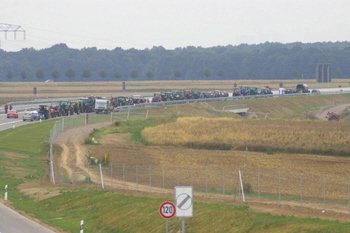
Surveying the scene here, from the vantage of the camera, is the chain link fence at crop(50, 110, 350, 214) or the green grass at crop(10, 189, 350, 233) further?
the chain link fence at crop(50, 110, 350, 214)

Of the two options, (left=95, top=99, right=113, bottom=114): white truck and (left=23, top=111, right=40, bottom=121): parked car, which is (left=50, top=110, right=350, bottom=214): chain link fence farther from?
(left=95, top=99, right=113, bottom=114): white truck

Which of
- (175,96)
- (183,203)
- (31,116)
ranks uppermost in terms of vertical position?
(183,203)

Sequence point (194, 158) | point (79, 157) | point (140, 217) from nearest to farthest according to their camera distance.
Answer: point (140, 217) < point (194, 158) < point (79, 157)

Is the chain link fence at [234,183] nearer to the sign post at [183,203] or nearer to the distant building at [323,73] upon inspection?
Result: the sign post at [183,203]

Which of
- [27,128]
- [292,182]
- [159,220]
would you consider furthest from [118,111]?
[159,220]

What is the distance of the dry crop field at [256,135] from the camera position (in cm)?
5559

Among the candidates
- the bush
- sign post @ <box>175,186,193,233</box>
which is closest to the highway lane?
sign post @ <box>175,186,193,233</box>

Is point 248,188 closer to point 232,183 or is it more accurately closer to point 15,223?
point 232,183

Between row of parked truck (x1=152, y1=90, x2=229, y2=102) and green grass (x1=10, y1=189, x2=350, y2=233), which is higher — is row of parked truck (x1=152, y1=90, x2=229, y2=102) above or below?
above

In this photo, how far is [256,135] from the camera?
63219 mm

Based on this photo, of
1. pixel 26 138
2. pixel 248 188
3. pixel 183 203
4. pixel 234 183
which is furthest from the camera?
pixel 26 138

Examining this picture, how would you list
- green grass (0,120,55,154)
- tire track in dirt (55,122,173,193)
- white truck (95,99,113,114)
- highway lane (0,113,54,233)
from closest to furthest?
highway lane (0,113,54,233), tire track in dirt (55,122,173,193), green grass (0,120,55,154), white truck (95,99,113,114)

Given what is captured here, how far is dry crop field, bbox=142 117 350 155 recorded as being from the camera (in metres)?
55.6

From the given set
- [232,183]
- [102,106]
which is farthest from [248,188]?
[102,106]
